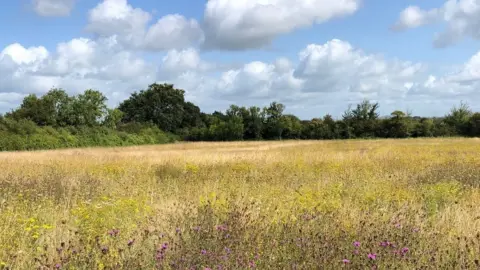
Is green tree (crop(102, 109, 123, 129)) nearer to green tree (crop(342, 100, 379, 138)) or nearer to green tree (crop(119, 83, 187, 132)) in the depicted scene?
green tree (crop(119, 83, 187, 132))

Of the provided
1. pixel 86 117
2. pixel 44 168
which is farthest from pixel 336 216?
pixel 86 117

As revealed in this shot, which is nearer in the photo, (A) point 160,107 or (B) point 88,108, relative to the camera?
(B) point 88,108

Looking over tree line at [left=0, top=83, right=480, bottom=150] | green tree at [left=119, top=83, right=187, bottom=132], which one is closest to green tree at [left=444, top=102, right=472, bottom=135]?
tree line at [left=0, top=83, right=480, bottom=150]

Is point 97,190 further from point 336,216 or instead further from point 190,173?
point 336,216

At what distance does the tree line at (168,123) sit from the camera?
5184 centimetres

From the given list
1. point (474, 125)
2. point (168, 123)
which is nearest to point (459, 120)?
point (474, 125)

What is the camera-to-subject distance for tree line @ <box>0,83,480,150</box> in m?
51.8

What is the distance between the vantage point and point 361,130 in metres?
76.2

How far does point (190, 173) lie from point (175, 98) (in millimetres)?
75826

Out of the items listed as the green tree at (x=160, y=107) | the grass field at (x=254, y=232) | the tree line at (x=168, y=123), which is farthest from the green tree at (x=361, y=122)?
the grass field at (x=254, y=232)

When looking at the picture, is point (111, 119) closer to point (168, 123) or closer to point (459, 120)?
point (168, 123)

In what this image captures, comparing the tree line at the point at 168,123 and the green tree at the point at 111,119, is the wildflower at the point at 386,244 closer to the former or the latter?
the tree line at the point at 168,123

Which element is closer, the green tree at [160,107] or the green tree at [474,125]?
the green tree at [474,125]

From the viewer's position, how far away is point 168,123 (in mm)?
85625
